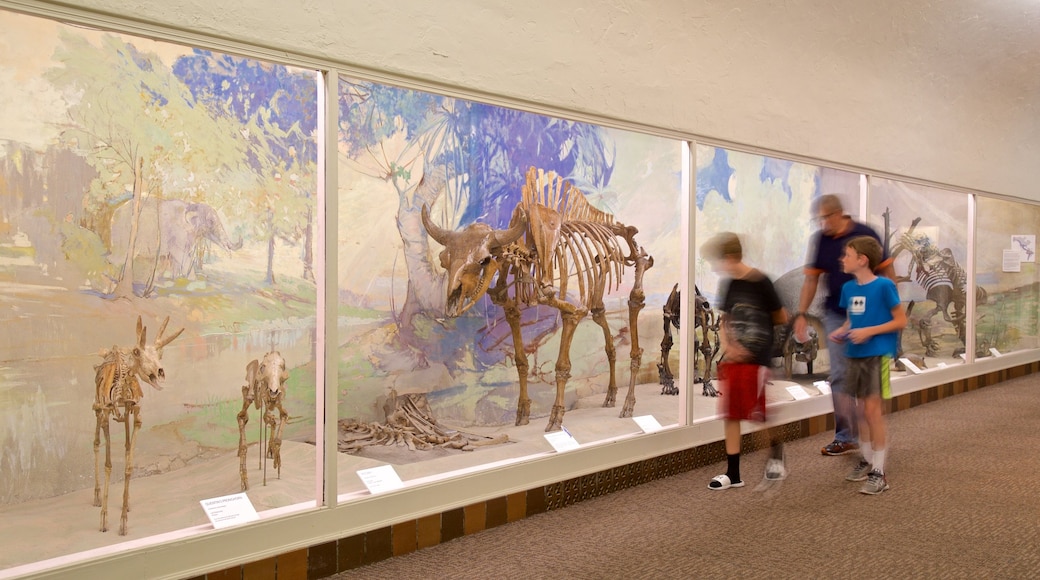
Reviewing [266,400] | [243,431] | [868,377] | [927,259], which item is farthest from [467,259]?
[927,259]

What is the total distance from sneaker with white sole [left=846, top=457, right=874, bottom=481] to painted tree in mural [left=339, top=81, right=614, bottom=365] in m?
2.89

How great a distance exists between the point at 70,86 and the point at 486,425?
2589mm

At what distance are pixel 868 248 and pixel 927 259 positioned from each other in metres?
4.46

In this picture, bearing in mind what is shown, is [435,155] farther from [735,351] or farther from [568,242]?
[735,351]

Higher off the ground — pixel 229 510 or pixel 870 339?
pixel 870 339

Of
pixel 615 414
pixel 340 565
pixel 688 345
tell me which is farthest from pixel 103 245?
pixel 688 345

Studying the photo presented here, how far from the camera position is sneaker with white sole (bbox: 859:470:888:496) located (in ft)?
16.0

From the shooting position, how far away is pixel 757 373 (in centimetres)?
457

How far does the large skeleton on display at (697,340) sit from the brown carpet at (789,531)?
0.63 meters

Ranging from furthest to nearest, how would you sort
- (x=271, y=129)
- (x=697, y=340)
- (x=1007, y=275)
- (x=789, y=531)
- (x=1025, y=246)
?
(x=1025, y=246) < (x=1007, y=275) < (x=697, y=340) < (x=789, y=531) < (x=271, y=129)

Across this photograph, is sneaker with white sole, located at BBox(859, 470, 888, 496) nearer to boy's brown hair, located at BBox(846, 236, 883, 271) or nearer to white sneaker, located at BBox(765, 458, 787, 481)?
white sneaker, located at BBox(765, 458, 787, 481)

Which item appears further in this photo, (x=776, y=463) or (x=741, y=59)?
(x=741, y=59)

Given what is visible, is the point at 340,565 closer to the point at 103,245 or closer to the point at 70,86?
the point at 103,245

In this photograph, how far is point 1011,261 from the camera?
10.4 m
